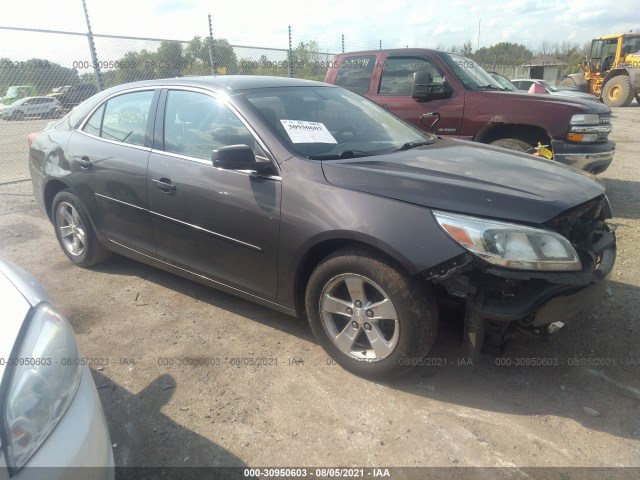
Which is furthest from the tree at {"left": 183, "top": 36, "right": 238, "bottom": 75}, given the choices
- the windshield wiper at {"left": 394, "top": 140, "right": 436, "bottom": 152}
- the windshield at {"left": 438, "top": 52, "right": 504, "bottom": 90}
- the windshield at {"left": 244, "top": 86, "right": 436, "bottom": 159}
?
the windshield wiper at {"left": 394, "top": 140, "right": 436, "bottom": 152}

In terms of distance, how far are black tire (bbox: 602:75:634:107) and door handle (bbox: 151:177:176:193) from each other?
24.0 meters

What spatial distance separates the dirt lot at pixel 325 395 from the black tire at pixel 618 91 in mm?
22050

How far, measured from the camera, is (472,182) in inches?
100

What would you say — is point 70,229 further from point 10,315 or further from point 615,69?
point 615,69

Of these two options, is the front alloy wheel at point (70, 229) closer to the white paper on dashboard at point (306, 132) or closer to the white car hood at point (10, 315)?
the white paper on dashboard at point (306, 132)

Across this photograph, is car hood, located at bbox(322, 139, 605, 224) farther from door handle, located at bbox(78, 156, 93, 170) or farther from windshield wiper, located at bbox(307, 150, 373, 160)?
door handle, located at bbox(78, 156, 93, 170)

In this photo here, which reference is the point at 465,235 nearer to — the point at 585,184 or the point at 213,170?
the point at 585,184

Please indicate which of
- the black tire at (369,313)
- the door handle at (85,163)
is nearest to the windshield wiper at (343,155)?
the black tire at (369,313)

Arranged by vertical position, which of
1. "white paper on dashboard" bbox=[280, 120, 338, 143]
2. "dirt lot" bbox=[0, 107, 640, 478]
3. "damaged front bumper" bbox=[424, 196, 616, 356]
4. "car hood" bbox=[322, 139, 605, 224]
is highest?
"white paper on dashboard" bbox=[280, 120, 338, 143]

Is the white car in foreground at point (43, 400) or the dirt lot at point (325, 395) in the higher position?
the white car in foreground at point (43, 400)

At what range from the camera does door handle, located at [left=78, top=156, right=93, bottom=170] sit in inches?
150

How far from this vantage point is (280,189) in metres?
2.74

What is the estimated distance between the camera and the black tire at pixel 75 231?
4.04 meters

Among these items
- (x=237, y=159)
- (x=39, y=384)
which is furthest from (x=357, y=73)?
(x=39, y=384)
